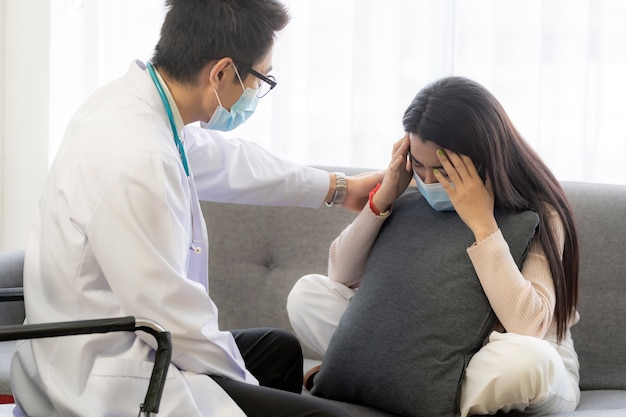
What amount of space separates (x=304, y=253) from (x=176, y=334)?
2.91 feet

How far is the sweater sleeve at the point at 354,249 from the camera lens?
2027 millimetres

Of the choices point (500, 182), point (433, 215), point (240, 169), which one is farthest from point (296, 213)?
point (500, 182)

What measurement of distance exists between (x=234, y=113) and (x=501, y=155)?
1.99 ft

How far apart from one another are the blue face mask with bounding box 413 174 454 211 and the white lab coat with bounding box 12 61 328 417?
1.96 feet

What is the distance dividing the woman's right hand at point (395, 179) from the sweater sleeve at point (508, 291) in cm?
30

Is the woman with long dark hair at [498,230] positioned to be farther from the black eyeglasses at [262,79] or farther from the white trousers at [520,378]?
the black eyeglasses at [262,79]

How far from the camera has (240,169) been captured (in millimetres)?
Answer: 2080

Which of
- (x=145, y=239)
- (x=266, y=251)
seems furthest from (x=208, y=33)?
(x=266, y=251)

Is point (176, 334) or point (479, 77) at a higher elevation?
point (479, 77)

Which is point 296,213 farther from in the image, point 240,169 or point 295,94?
point 295,94

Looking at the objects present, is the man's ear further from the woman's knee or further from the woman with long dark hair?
the woman's knee

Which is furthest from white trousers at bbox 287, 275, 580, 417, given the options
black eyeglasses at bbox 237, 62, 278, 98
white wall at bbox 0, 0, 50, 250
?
white wall at bbox 0, 0, 50, 250

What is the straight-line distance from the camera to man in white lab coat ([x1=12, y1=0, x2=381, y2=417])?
1456 mm

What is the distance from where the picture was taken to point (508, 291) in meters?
1.75
